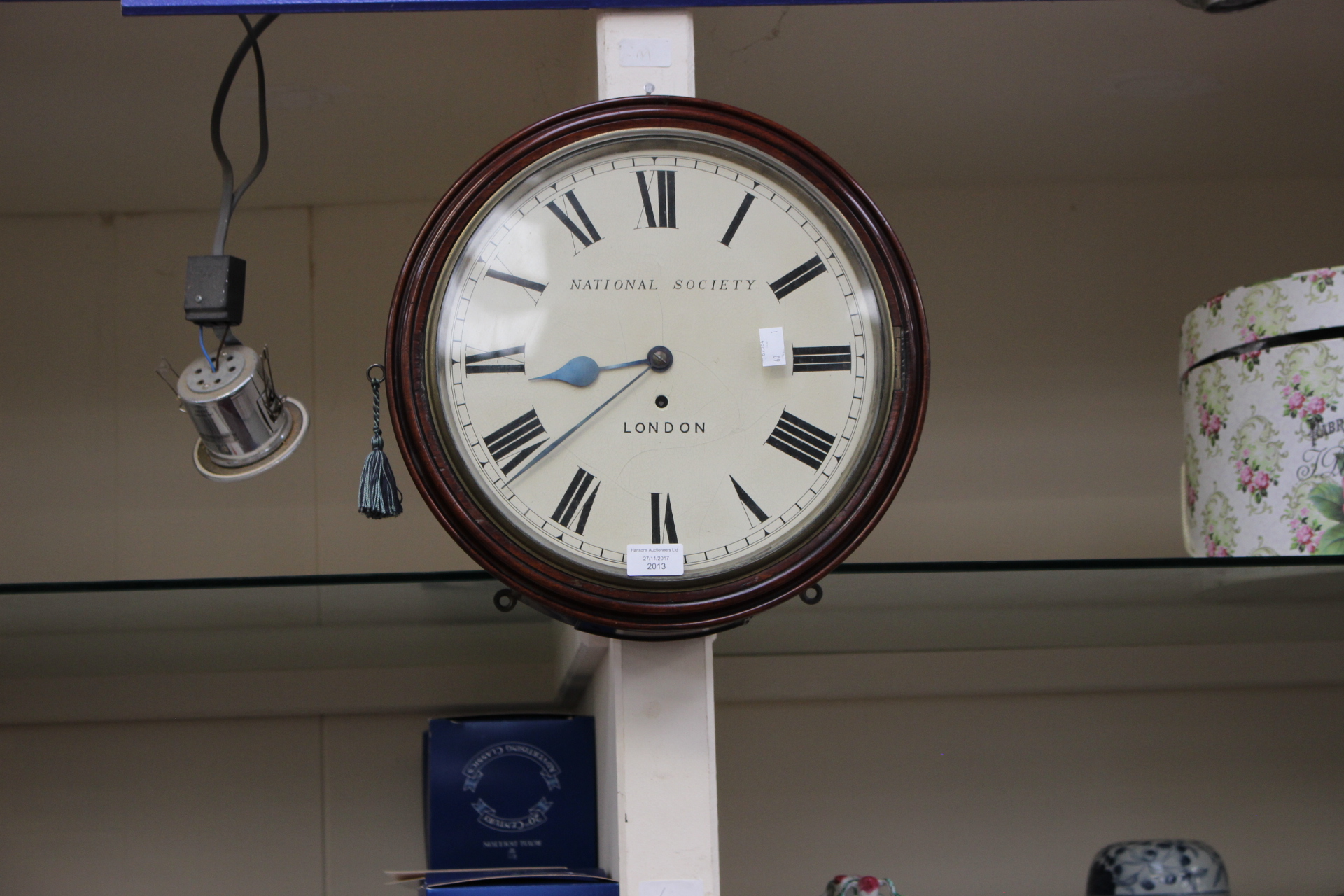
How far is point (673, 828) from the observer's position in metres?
1.04

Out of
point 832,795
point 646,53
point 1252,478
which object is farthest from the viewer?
point 832,795

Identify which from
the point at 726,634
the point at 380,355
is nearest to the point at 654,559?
the point at 726,634

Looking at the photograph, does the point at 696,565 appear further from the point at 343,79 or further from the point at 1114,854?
the point at 343,79

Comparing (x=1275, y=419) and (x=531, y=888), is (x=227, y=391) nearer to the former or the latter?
(x=531, y=888)

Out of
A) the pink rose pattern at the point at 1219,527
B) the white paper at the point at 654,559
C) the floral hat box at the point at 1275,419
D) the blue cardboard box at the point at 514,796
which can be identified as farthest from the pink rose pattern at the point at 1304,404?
the blue cardboard box at the point at 514,796

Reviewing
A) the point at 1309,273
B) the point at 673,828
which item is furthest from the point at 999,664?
the point at 673,828

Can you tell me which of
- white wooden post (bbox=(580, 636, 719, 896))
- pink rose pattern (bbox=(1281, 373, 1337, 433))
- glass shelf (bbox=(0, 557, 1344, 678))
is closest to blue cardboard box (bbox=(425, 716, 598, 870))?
glass shelf (bbox=(0, 557, 1344, 678))

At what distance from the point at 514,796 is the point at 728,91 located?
84cm

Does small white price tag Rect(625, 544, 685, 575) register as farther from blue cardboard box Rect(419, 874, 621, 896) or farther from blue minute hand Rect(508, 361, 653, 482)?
blue cardboard box Rect(419, 874, 621, 896)

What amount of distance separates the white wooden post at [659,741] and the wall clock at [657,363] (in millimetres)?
52

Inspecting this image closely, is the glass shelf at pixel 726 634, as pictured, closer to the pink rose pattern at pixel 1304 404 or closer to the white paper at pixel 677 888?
the pink rose pattern at pixel 1304 404

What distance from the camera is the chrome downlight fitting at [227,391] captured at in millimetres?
1089

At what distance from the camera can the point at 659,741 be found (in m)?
1.06

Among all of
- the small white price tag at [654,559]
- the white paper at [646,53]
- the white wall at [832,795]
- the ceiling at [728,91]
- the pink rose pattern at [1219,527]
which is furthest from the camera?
the white wall at [832,795]
